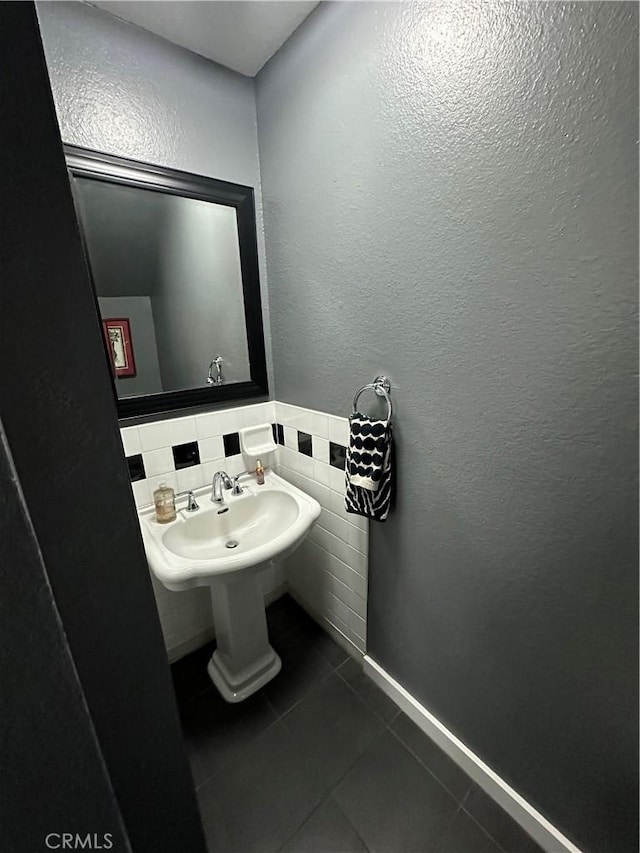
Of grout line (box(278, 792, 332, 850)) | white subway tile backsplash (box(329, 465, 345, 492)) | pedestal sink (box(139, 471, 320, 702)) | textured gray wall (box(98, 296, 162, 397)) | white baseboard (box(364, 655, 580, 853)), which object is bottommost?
grout line (box(278, 792, 332, 850))

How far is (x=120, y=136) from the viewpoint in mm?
1030

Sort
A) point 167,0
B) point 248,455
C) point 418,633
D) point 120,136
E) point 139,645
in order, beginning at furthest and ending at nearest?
1. point 248,455
2. point 418,633
3. point 120,136
4. point 167,0
5. point 139,645

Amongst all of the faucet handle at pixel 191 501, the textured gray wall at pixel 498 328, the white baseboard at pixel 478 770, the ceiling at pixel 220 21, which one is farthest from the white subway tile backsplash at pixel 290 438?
the ceiling at pixel 220 21

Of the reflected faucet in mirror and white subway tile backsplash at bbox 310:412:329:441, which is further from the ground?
the reflected faucet in mirror

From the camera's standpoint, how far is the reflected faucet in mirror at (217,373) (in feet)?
4.53

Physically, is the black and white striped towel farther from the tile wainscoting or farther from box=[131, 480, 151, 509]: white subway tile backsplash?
box=[131, 480, 151, 509]: white subway tile backsplash

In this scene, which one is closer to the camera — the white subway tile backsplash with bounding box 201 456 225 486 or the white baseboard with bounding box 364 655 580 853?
the white baseboard with bounding box 364 655 580 853

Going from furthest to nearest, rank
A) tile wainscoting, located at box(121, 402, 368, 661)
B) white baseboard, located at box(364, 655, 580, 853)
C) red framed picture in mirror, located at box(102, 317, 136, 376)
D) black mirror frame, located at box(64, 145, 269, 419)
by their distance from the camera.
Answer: tile wainscoting, located at box(121, 402, 368, 661) < red framed picture in mirror, located at box(102, 317, 136, 376) < black mirror frame, located at box(64, 145, 269, 419) < white baseboard, located at box(364, 655, 580, 853)

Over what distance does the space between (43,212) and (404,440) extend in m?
0.93

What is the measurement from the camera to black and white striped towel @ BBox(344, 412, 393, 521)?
3.38 feet

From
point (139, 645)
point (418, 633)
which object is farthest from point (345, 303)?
point (418, 633)

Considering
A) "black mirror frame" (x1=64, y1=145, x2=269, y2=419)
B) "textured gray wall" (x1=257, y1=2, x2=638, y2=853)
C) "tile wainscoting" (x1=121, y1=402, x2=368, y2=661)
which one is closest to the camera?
"textured gray wall" (x1=257, y1=2, x2=638, y2=853)

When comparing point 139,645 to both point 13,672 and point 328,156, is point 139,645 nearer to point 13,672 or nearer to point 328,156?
point 13,672

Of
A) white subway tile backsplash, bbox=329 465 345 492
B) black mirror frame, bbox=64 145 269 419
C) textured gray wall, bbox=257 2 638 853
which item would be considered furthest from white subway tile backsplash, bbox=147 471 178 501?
textured gray wall, bbox=257 2 638 853
